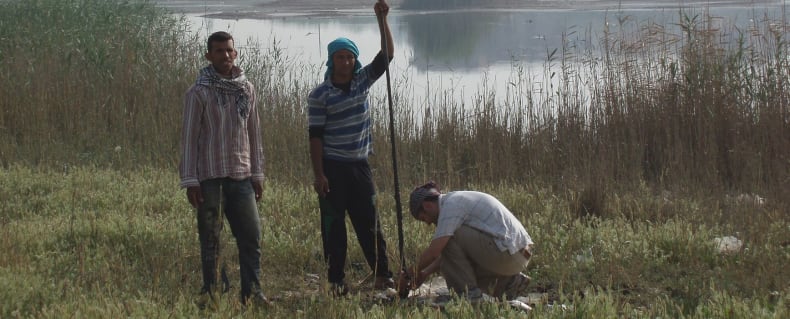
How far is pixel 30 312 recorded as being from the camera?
5.05m

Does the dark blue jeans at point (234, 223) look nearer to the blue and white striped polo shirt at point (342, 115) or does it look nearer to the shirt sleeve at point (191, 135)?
the shirt sleeve at point (191, 135)

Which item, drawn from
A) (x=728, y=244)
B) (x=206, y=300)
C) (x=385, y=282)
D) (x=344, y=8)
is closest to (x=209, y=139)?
(x=206, y=300)

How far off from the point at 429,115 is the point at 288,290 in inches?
180

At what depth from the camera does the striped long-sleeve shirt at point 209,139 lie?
16.7ft

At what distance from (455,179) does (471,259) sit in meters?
3.95

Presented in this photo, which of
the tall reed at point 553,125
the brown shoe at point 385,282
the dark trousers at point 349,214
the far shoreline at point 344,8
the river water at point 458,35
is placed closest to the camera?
the dark trousers at point 349,214

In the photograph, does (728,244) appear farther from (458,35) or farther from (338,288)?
(458,35)

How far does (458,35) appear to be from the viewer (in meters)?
23.7

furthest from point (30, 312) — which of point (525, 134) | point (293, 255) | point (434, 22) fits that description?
point (434, 22)

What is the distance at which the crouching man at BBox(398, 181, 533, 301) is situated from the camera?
5207 millimetres

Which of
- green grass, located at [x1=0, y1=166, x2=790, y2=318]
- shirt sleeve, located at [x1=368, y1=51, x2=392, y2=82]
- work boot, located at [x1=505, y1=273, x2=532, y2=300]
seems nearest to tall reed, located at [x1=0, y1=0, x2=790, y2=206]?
green grass, located at [x1=0, y1=166, x2=790, y2=318]

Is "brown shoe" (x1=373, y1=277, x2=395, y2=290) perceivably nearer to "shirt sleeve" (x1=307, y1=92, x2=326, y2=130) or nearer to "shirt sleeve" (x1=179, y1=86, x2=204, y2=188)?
"shirt sleeve" (x1=307, y1=92, x2=326, y2=130)

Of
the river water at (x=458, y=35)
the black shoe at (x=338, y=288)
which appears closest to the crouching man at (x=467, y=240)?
the black shoe at (x=338, y=288)

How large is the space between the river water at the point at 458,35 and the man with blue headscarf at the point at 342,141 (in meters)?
8.37
